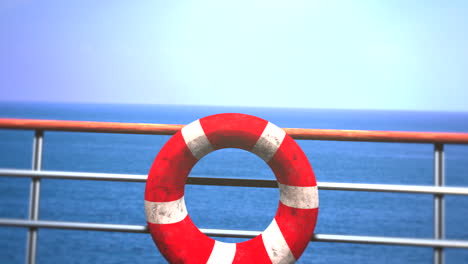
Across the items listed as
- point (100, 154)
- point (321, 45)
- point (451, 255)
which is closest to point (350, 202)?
point (451, 255)

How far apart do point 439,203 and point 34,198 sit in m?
1.22

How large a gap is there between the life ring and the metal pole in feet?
1.24

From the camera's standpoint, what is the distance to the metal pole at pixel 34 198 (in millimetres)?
1361

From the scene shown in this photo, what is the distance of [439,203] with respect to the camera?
4.25ft

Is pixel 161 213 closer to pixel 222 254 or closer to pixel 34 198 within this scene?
pixel 222 254

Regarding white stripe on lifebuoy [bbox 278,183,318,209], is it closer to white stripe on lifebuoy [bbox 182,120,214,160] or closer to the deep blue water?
white stripe on lifebuoy [bbox 182,120,214,160]

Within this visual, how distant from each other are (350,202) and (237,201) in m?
5.08

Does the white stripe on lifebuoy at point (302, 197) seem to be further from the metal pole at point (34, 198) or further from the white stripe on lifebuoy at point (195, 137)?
the metal pole at point (34, 198)

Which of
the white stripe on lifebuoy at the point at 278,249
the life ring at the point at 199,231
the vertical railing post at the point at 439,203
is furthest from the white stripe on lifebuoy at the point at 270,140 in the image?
the vertical railing post at the point at 439,203

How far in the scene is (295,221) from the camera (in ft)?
4.11

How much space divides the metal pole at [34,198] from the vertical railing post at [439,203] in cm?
120

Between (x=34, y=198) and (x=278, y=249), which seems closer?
(x=278, y=249)

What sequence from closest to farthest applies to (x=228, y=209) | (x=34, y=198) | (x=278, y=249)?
(x=278, y=249) < (x=34, y=198) < (x=228, y=209)

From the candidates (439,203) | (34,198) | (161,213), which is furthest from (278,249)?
(34,198)
